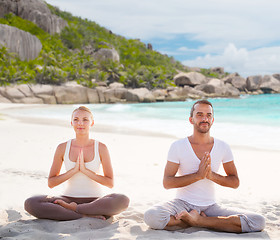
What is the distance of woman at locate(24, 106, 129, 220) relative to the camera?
3.41 meters

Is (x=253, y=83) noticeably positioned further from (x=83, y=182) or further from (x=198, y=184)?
(x=83, y=182)

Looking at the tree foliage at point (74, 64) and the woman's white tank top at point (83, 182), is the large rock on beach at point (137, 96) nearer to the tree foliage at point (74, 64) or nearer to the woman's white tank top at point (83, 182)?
the tree foliage at point (74, 64)

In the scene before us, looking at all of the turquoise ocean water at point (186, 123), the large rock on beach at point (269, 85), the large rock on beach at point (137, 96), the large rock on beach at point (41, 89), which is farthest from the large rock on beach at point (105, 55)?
the turquoise ocean water at point (186, 123)

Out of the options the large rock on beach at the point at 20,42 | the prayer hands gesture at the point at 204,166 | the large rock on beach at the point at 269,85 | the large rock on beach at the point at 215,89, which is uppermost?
the large rock on beach at the point at 20,42

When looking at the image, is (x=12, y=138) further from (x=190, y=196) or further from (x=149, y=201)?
(x=190, y=196)

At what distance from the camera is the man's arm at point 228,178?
311cm

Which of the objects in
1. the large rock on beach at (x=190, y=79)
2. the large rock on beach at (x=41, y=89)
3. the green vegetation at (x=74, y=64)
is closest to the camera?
the large rock on beach at (x=41, y=89)

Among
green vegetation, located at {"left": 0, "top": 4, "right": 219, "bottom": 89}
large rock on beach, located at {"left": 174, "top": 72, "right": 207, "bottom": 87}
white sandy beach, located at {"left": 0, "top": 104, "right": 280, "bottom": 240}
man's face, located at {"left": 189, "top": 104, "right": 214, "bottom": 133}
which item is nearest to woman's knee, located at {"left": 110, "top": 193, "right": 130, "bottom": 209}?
white sandy beach, located at {"left": 0, "top": 104, "right": 280, "bottom": 240}

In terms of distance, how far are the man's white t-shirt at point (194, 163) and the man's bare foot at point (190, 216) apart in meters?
0.11

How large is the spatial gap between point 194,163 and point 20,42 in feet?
142

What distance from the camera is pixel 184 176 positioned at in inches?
123

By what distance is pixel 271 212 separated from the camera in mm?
3982

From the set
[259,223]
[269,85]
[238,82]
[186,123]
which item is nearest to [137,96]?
[186,123]

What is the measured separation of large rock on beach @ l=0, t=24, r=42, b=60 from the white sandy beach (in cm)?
3498
